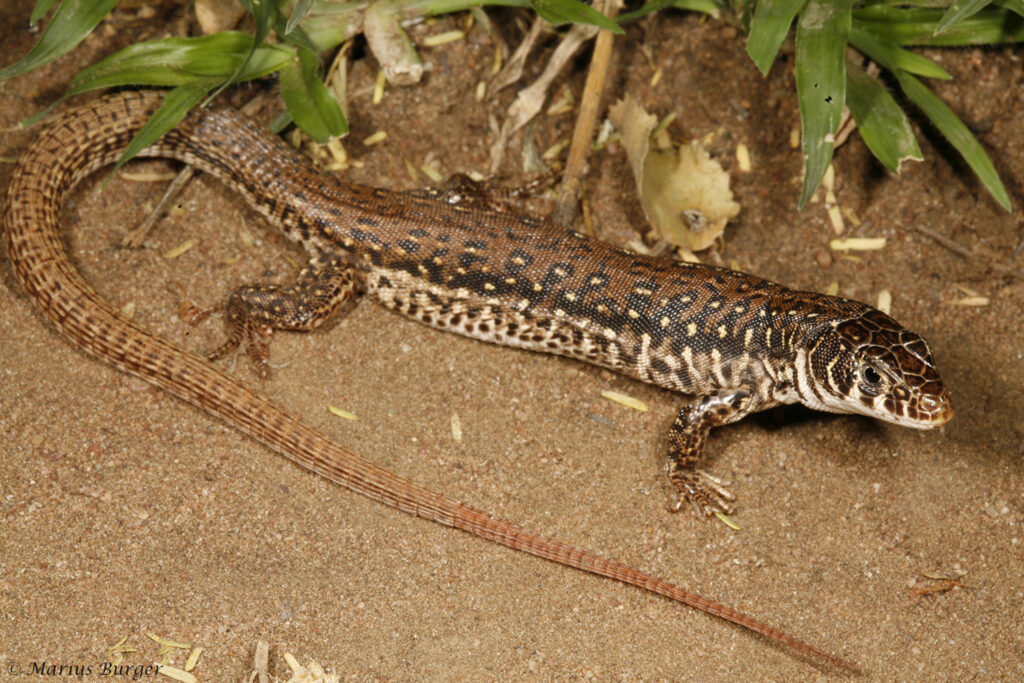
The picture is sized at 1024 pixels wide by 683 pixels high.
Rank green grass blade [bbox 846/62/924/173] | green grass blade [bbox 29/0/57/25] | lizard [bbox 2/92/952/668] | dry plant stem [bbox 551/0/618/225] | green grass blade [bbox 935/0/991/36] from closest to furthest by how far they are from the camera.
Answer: green grass blade [bbox 935/0/991/36] < lizard [bbox 2/92/952/668] < green grass blade [bbox 29/0/57/25] < green grass blade [bbox 846/62/924/173] < dry plant stem [bbox 551/0/618/225]

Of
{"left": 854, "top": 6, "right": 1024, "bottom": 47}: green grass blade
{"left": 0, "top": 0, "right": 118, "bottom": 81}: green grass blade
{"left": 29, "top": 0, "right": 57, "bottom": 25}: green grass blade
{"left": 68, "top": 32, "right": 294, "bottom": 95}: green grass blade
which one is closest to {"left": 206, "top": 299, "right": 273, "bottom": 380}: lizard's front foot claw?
{"left": 68, "top": 32, "right": 294, "bottom": 95}: green grass blade

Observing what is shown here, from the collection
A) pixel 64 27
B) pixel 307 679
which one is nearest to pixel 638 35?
pixel 64 27

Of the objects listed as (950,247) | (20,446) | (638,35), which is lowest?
(20,446)

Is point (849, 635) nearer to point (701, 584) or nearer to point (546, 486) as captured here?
point (701, 584)

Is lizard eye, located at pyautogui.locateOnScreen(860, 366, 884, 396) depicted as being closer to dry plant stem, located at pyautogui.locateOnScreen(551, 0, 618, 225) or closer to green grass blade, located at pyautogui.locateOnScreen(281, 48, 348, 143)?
dry plant stem, located at pyautogui.locateOnScreen(551, 0, 618, 225)

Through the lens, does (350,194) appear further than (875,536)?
Yes

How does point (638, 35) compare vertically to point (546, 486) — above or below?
above

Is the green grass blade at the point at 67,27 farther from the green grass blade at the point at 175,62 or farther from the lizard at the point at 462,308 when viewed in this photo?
the lizard at the point at 462,308
